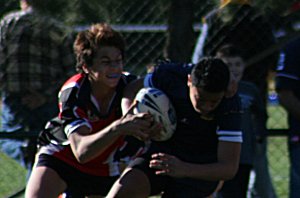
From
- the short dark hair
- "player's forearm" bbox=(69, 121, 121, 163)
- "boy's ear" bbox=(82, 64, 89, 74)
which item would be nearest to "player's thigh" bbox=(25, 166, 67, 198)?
"player's forearm" bbox=(69, 121, 121, 163)

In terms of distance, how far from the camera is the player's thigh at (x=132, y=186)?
559 centimetres

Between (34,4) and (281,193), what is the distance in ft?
9.76

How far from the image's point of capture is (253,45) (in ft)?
25.4

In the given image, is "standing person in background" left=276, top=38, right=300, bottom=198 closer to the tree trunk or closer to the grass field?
the tree trunk

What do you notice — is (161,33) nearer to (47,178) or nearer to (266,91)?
(266,91)

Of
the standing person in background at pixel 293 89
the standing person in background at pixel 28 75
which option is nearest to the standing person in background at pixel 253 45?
the standing person in background at pixel 293 89

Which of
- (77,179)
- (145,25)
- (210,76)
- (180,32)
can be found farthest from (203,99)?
(145,25)

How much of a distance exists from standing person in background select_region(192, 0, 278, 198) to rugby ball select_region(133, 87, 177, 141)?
1.78 meters

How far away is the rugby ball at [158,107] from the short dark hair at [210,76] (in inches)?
8.3

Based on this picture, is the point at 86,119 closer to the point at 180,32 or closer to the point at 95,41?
the point at 95,41

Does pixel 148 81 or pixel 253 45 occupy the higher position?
pixel 253 45

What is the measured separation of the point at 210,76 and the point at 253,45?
7.63 ft

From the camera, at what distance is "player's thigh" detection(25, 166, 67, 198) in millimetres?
5906

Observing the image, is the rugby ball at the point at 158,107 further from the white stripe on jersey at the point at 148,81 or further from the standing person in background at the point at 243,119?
the standing person in background at the point at 243,119
